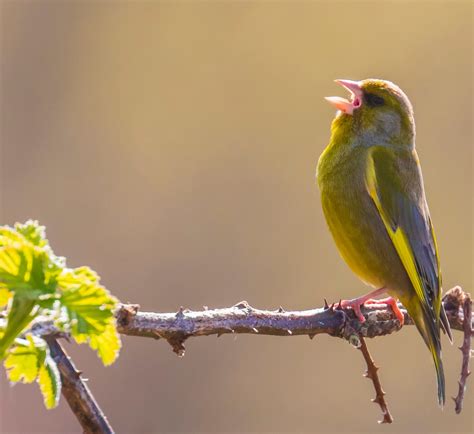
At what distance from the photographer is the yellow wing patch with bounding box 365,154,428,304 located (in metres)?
4.78

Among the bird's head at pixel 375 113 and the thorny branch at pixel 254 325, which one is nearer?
the thorny branch at pixel 254 325

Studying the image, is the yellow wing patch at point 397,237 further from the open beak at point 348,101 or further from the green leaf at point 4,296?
the green leaf at point 4,296

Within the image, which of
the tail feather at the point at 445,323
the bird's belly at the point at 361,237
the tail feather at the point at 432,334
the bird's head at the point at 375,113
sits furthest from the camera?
the bird's head at the point at 375,113

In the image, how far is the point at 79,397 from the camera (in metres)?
1.62

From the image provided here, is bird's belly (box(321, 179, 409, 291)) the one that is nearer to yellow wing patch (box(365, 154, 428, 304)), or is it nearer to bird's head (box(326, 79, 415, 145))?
yellow wing patch (box(365, 154, 428, 304))

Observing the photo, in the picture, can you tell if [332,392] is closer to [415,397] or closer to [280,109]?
[415,397]

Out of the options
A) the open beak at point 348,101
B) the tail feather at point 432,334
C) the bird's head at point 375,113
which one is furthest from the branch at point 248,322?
the open beak at point 348,101

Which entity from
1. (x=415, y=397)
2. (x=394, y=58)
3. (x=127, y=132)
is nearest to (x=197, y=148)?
(x=127, y=132)

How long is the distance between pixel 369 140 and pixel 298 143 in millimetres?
12361

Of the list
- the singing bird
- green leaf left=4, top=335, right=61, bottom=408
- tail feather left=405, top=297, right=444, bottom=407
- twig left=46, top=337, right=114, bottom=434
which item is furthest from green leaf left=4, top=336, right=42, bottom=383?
tail feather left=405, top=297, right=444, bottom=407

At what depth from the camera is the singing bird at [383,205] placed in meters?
4.69

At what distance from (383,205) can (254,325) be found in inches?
89.8

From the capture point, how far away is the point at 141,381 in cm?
1263

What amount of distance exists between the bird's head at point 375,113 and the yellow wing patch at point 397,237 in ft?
0.98
